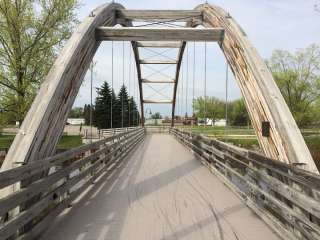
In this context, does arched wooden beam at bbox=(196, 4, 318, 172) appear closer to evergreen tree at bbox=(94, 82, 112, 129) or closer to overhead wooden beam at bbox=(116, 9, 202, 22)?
overhead wooden beam at bbox=(116, 9, 202, 22)

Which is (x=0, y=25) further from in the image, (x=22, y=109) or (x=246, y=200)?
(x=246, y=200)

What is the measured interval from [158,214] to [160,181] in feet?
9.16

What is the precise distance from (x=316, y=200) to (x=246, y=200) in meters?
2.37

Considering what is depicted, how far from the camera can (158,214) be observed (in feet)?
17.1

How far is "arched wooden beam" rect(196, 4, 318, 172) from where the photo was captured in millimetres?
5598

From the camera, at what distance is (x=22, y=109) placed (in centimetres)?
1603

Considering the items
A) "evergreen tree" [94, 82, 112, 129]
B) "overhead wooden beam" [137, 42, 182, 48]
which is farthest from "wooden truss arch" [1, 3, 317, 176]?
"evergreen tree" [94, 82, 112, 129]

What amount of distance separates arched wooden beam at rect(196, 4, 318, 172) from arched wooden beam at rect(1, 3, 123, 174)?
3.20 metres

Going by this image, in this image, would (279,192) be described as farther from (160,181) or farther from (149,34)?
(149,34)

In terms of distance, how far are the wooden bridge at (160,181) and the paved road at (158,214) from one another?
0.5 inches

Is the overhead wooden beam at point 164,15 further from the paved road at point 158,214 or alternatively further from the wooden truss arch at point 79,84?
the paved road at point 158,214

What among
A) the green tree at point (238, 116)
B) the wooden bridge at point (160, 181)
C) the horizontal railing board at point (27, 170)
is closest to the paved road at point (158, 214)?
the wooden bridge at point (160, 181)

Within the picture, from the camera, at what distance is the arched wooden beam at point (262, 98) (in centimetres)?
560

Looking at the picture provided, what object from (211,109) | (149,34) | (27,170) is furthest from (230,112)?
(27,170)
